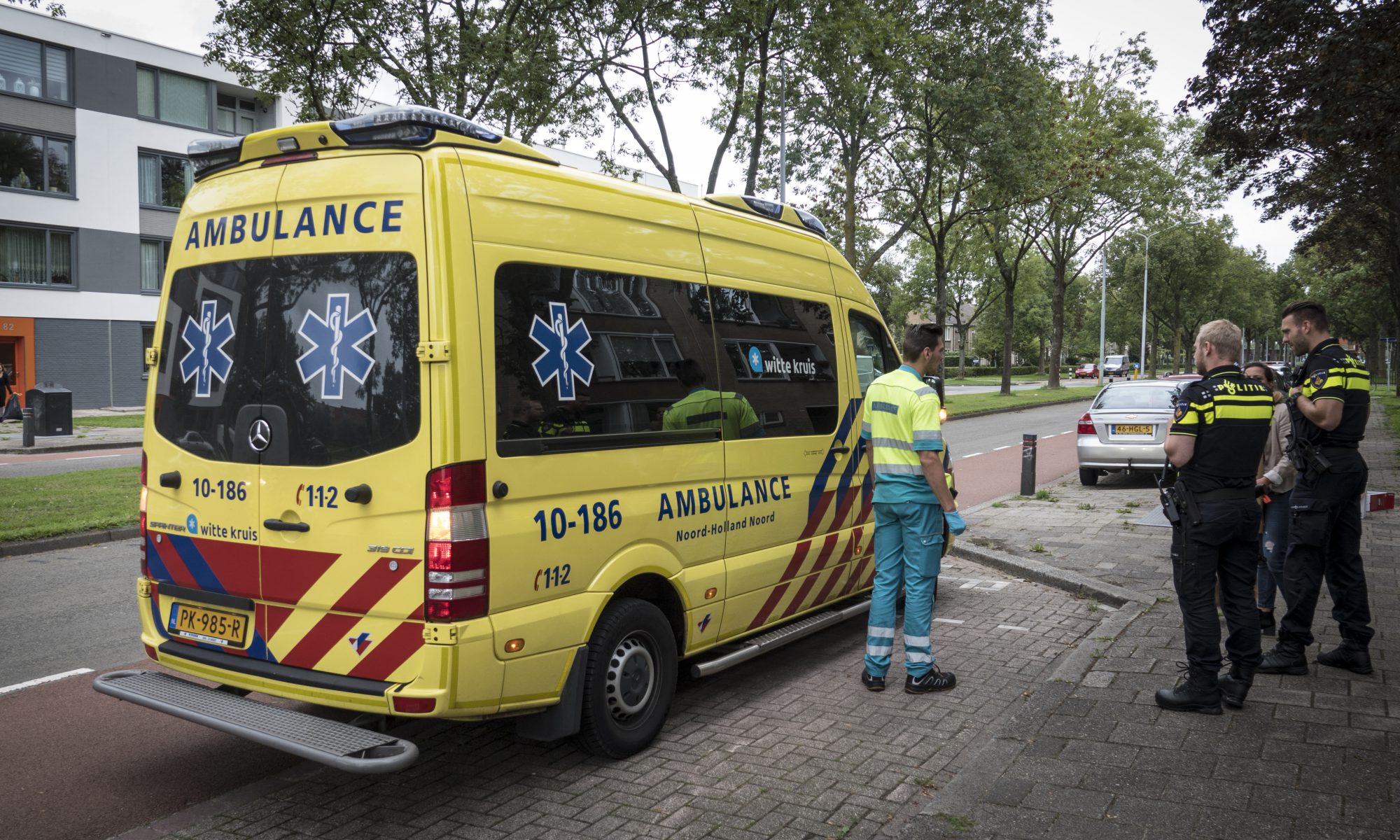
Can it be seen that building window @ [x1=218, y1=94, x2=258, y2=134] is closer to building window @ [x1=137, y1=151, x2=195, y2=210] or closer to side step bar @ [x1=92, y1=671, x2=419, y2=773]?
building window @ [x1=137, y1=151, x2=195, y2=210]

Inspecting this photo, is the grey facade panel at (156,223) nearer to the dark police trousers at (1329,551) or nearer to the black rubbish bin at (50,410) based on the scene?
the black rubbish bin at (50,410)

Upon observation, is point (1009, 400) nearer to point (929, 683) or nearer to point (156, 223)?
point (156, 223)

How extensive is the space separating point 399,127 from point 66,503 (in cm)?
1014

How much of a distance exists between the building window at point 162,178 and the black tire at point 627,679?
35.6 m

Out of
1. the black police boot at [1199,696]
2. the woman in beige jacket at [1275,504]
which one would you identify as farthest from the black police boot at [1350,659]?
the black police boot at [1199,696]

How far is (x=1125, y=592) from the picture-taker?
7.51 meters

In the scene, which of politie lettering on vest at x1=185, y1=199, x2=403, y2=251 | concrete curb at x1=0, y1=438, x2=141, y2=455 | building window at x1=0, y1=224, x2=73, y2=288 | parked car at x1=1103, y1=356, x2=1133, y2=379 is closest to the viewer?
politie lettering on vest at x1=185, y1=199, x2=403, y2=251

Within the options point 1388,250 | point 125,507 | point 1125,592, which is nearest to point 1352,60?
point 1125,592

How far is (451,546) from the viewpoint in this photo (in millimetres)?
3633

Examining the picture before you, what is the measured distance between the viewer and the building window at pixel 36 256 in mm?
31719

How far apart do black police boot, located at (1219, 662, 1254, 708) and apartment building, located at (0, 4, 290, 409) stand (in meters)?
34.1

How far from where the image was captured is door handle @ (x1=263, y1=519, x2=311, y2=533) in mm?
3898

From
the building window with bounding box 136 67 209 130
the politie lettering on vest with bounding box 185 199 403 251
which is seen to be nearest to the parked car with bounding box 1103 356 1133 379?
the building window with bounding box 136 67 209 130

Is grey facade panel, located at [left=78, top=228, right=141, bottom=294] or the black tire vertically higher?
grey facade panel, located at [left=78, top=228, right=141, bottom=294]
